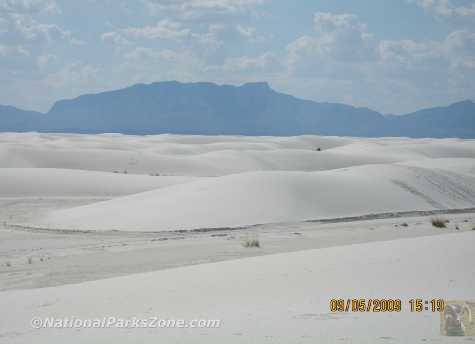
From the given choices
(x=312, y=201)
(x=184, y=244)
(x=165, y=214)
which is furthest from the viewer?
A: (x=312, y=201)

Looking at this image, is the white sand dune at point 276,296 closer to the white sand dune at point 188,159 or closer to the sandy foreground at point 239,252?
the sandy foreground at point 239,252

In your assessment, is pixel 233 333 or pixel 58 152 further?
pixel 58 152

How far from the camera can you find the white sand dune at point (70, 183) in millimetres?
35375

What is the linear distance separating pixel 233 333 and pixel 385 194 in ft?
72.1

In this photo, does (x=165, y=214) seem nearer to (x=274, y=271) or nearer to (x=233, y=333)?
(x=274, y=271)

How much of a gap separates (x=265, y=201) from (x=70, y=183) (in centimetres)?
1630

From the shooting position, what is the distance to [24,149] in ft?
188

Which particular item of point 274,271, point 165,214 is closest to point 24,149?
point 165,214

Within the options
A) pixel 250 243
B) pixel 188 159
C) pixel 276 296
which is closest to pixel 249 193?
pixel 250 243

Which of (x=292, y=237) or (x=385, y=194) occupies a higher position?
(x=385, y=194)
